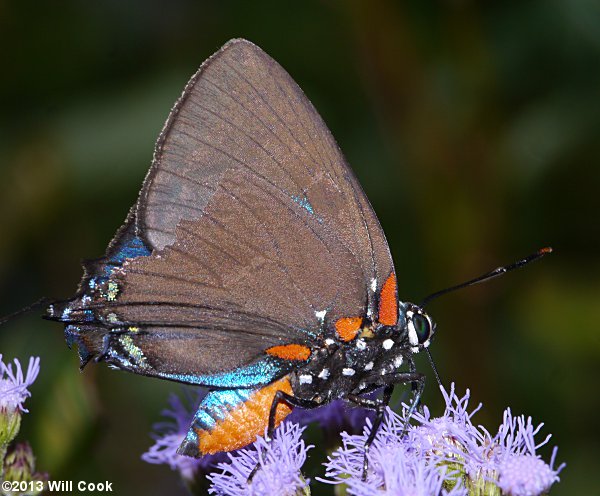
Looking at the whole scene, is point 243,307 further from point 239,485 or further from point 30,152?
point 30,152

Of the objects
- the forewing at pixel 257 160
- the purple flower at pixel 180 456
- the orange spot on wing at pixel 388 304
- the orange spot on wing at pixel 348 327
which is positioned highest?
the forewing at pixel 257 160

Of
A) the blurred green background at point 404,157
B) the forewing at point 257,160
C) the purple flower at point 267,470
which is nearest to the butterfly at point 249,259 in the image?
the forewing at point 257,160

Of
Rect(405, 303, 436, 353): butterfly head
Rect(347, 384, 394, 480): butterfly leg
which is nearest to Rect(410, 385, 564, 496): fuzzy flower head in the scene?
Rect(347, 384, 394, 480): butterfly leg

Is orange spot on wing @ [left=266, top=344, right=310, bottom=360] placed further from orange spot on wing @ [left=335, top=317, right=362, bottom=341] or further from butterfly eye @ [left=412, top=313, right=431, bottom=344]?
butterfly eye @ [left=412, top=313, right=431, bottom=344]

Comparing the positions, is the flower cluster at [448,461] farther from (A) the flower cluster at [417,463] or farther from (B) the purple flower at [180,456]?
(B) the purple flower at [180,456]

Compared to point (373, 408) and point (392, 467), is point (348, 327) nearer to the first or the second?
point (373, 408)

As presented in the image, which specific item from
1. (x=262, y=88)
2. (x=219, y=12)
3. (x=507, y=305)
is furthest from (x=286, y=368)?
(x=219, y=12)
